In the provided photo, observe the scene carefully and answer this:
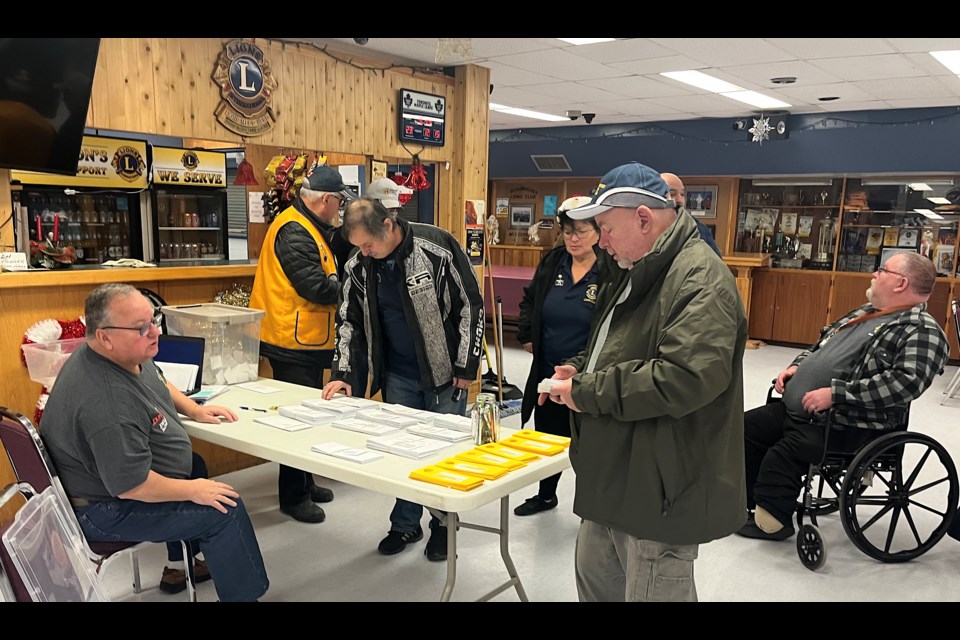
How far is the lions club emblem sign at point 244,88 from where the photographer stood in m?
4.34

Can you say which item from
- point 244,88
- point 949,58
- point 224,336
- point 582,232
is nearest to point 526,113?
point 949,58

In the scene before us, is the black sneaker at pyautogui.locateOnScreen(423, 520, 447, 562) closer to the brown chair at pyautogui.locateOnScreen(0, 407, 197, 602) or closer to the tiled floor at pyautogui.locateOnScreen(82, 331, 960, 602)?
the tiled floor at pyautogui.locateOnScreen(82, 331, 960, 602)

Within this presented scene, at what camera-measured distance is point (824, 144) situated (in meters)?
9.01

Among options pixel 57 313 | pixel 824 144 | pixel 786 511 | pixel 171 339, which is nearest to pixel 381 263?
pixel 171 339

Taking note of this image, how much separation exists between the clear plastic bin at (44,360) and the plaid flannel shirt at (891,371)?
353 centimetres

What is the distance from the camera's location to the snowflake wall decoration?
916 cm

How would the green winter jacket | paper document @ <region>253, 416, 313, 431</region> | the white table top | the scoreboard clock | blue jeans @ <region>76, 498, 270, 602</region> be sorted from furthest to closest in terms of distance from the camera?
the scoreboard clock, paper document @ <region>253, 416, 313, 431</region>, blue jeans @ <region>76, 498, 270, 602</region>, the white table top, the green winter jacket

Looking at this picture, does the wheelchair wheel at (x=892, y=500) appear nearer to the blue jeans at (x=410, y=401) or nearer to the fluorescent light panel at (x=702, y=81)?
the blue jeans at (x=410, y=401)

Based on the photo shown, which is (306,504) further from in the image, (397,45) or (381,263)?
(397,45)

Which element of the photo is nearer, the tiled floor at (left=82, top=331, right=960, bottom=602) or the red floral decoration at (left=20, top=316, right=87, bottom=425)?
the tiled floor at (left=82, top=331, right=960, bottom=602)

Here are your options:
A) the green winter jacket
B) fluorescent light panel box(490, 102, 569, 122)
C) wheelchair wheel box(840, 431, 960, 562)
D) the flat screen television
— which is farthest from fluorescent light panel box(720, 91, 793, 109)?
the green winter jacket

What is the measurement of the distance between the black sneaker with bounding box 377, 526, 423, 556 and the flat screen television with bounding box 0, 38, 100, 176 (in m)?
2.31

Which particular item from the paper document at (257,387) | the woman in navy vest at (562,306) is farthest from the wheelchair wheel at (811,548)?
the paper document at (257,387)

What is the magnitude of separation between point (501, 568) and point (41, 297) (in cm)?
256
